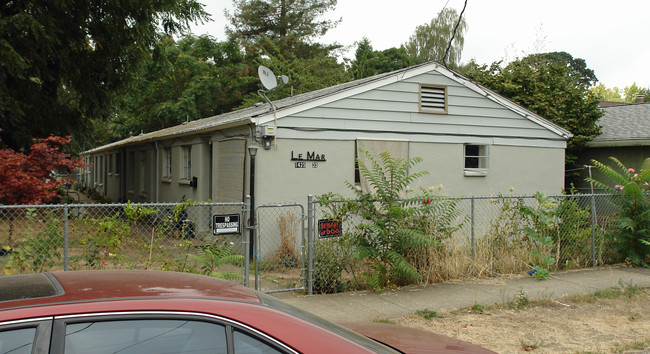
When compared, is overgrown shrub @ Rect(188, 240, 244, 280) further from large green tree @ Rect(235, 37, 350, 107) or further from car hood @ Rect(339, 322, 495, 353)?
large green tree @ Rect(235, 37, 350, 107)

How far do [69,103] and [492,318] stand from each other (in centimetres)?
1221

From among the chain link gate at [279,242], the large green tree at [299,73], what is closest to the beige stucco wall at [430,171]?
the chain link gate at [279,242]

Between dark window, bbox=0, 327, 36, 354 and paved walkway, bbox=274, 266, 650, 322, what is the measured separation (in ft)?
15.2

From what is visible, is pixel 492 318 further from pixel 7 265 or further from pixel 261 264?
pixel 7 265

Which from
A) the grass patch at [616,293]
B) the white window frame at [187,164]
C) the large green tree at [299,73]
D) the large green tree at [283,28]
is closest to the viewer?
the grass patch at [616,293]

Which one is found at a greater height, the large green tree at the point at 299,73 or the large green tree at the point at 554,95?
the large green tree at the point at 299,73

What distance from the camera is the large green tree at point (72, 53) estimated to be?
437 inches

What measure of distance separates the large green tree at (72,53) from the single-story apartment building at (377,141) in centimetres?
175

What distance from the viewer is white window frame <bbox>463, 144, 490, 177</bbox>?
13.1m

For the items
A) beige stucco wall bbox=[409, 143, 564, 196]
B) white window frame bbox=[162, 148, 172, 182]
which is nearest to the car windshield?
beige stucco wall bbox=[409, 143, 564, 196]

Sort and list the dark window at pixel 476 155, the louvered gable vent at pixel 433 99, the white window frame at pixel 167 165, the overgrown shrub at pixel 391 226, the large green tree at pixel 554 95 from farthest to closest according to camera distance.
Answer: the large green tree at pixel 554 95 < the white window frame at pixel 167 165 < the dark window at pixel 476 155 < the louvered gable vent at pixel 433 99 < the overgrown shrub at pixel 391 226

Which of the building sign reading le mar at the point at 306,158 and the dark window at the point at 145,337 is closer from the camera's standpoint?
the dark window at the point at 145,337

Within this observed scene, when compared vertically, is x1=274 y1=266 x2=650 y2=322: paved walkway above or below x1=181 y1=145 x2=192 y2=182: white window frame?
below

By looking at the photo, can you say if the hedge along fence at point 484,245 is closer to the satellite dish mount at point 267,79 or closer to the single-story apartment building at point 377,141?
the single-story apartment building at point 377,141
